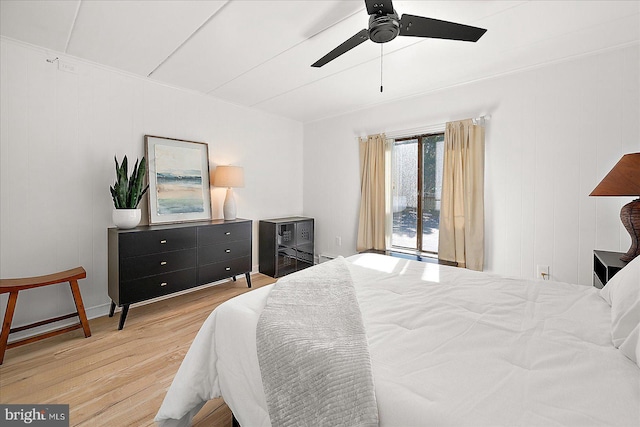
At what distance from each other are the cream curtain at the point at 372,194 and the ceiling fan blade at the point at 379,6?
7.73 ft

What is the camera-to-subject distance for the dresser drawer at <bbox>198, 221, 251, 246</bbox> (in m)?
3.04

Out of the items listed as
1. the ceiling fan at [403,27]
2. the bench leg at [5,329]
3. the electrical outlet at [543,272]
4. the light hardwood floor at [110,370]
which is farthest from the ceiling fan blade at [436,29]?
the bench leg at [5,329]

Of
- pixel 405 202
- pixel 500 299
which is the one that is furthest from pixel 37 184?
pixel 405 202

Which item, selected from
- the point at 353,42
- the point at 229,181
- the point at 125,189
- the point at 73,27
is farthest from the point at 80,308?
the point at 353,42

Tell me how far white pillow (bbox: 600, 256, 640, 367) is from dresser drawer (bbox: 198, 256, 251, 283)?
309cm

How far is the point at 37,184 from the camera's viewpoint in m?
2.41

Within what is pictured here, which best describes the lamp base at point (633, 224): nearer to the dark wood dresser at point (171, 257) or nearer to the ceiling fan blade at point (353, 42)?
the ceiling fan blade at point (353, 42)

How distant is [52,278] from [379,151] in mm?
3593

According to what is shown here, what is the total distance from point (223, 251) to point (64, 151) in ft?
5.58

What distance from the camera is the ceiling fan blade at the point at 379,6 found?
4.66ft

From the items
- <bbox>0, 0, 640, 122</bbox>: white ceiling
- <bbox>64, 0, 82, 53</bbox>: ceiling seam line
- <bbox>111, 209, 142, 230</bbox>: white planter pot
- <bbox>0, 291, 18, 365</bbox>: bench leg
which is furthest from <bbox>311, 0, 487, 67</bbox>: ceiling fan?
<bbox>0, 291, 18, 365</bbox>: bench leg

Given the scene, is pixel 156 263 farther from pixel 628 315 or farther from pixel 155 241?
pixel 628 315

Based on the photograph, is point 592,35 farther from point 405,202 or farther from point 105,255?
point 105,255

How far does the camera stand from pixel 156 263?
8.75 feet
